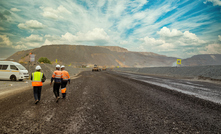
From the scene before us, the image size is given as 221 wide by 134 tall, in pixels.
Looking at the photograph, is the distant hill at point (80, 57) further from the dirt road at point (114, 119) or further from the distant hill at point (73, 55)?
the dirt road at point (114, 119)

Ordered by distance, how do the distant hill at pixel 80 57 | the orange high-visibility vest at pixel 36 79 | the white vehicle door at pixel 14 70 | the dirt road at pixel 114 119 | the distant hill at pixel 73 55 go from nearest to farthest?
1. the dirt road at pixel 114 119
2. the orange high-visibility vest at pixel 36 79
3. the white vehicle door at pixel 14 70
4. the distant hill at pixel 73 55
5. the distant hill at pixel 80 57

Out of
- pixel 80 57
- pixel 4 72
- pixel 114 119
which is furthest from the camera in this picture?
pixel 80 57

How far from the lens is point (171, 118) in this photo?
14.6ft

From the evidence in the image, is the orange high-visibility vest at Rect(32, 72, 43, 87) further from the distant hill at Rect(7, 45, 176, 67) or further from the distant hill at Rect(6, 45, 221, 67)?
the distant hill at Rect(7, 45, 176, 67)

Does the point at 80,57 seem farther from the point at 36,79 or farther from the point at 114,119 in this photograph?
the point at 114,119

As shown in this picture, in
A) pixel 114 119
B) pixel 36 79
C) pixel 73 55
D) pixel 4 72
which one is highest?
pixel 73 55

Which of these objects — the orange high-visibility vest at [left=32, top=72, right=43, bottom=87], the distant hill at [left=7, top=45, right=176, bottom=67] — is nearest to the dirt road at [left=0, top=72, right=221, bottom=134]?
the orange high-visibility vest at [left=32, top=72, right=43, bottom=87]

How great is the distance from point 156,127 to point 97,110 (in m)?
2.46

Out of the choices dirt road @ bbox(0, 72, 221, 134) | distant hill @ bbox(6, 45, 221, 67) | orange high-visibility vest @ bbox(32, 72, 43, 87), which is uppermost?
distant hill @ bbox(6, 45, 221, 67)

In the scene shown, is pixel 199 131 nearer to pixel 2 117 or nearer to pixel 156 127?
pixel 156 127

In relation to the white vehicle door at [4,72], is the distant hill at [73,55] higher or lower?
higher

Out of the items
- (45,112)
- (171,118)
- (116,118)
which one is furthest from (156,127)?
A: (45,112)

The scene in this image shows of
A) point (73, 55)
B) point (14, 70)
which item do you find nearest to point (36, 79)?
point (14, 70)

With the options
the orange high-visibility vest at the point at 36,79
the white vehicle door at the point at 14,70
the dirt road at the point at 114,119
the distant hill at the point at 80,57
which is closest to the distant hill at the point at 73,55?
the distant hill at the point at 80,57
